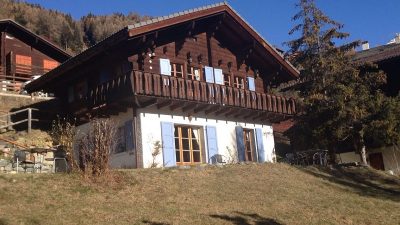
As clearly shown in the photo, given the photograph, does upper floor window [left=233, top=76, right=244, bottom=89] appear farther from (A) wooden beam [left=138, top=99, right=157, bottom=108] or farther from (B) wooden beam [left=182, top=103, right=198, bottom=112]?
(A) wooden beam [left=138, top=99, right=157, bottom=108]

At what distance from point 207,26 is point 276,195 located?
1096cm

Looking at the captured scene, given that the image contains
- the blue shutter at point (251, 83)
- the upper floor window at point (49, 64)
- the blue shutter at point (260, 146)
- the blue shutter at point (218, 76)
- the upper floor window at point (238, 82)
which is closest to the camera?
the blue shutter at point (218, 76)

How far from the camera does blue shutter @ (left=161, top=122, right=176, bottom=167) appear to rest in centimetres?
1998

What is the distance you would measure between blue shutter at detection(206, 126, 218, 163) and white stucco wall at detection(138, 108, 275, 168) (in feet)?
0.52

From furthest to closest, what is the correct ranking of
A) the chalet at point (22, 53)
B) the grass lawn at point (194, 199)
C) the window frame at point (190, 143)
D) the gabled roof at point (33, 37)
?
the gabled roof at point (33, 37) → the chalet at point (22, 53) → the window frame at point (190, 143) → the grass lawn at point (194, 199)

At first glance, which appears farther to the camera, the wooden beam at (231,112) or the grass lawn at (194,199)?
the wooden beam at (231,112)

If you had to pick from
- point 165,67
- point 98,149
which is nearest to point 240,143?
point 165,67

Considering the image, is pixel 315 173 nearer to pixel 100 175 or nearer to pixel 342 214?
pixel 342 214

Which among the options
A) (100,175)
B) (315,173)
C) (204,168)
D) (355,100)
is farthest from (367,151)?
(100,175)

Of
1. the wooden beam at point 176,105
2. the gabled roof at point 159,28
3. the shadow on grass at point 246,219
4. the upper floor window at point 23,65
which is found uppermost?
the upper floor window at point 23,65

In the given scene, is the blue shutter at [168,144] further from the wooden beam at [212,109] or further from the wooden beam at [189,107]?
the wooden beam at [212,109]

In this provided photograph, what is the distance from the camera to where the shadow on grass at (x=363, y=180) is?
61.7ft

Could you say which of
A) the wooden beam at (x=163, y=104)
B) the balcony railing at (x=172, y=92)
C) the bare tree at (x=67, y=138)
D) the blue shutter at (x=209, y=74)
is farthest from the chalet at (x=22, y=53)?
the wooden beam at (x=163, y=104)

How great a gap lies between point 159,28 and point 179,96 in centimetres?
283
